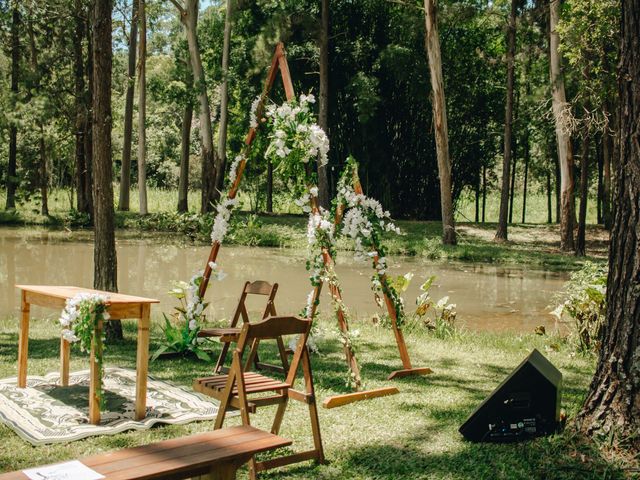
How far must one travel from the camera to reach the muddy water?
40.6 feet

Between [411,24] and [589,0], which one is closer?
[589,0]

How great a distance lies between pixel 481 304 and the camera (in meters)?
A: 13.4

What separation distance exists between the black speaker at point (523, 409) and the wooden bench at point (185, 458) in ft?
6.27

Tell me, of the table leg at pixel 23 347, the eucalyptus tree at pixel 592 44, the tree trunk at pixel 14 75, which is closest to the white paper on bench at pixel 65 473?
the table leg at pixel 23 347

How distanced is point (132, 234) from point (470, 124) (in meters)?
15.5

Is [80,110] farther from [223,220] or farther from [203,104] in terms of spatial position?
[223,220]

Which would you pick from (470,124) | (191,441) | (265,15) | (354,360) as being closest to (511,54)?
(470,124)

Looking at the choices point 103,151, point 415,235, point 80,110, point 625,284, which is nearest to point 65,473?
point 625,284

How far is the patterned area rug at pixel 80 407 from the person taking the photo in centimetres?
527

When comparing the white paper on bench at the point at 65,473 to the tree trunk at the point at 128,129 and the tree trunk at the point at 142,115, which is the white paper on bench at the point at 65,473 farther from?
the tree trunk at the point at 128,129

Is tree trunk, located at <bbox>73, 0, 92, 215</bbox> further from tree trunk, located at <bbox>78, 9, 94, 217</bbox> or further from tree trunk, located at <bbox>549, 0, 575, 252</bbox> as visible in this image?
tree trunk, located at <bbox>549, 0, 575, 252</bbox>

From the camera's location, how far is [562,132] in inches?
806

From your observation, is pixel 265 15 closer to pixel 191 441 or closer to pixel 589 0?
pixel 589 0

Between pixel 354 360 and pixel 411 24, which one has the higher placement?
pixel 411 24
